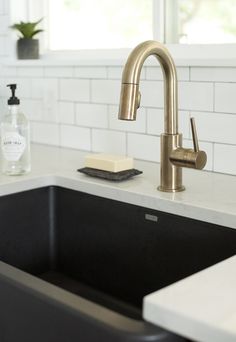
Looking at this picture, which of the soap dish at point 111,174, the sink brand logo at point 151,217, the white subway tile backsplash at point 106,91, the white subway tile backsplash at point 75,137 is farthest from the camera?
the white subway tile backsplash at point 75,137

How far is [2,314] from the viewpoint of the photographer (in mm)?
899

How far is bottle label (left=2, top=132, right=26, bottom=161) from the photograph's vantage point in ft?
4.74

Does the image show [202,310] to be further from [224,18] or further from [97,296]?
Answer: [224,18]

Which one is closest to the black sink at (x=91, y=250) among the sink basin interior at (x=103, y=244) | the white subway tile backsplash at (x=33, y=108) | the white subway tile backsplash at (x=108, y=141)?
the sink basin interior at (x=103, y=244)

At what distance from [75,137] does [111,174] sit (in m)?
0.52

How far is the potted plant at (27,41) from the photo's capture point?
1939 mm

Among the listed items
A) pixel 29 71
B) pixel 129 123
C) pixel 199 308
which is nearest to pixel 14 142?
pixel 129 123

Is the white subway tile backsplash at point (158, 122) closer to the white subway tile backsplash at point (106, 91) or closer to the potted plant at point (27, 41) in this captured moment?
the white subway tile backsplash at point (106, 91)

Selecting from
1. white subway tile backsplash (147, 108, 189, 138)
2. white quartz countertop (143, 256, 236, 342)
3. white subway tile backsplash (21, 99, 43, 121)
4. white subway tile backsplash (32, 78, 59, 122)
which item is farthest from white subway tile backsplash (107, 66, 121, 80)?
white quartz countertop (143, 256, 236, 342)

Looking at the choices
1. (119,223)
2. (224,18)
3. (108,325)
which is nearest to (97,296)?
(119,223)

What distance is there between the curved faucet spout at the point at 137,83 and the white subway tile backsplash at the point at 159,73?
0.27 m

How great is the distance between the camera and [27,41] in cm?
194

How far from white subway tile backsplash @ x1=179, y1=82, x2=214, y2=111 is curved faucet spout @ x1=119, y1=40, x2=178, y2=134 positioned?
0.77ft

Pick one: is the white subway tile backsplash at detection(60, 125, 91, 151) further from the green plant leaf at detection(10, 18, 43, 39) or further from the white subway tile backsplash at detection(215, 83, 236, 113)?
the white subway tile backsplash at detection(215, 83, 236, 113)
